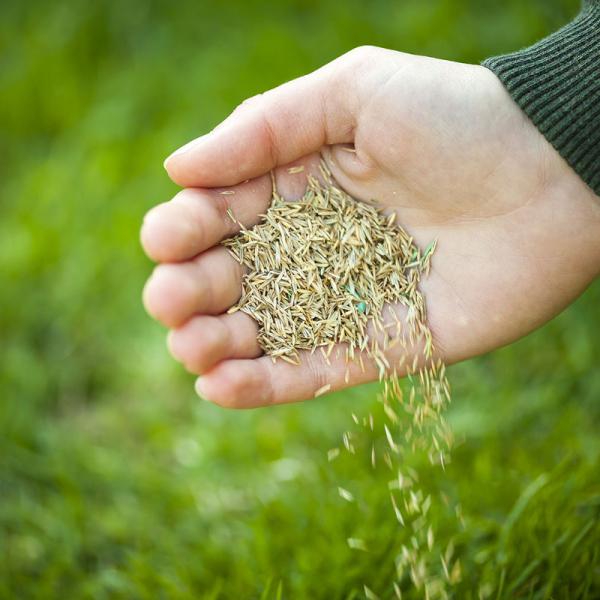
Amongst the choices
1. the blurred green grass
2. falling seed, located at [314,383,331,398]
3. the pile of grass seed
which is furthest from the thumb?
the blurred green grass

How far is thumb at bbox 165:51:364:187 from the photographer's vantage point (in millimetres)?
2082

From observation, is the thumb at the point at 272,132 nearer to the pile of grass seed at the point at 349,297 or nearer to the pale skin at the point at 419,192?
the pale skin at the point at 419,192

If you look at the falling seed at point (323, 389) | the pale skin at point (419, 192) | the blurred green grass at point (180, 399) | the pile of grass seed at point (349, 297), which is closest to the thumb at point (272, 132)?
the pale skin at point (419, 192)

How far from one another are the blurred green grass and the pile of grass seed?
291 mm

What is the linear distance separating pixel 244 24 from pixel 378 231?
116 inches

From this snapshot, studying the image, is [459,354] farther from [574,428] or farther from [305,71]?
[305,71]

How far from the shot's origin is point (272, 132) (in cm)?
217

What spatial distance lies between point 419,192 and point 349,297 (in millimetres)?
409

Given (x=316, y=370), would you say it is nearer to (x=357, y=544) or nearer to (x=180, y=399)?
(x=357, y=544)

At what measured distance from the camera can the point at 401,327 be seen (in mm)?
2240

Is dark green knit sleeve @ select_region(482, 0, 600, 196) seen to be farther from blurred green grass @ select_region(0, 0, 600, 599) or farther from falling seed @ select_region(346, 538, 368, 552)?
falling seed @ select_region(346, 538, 368, 552)

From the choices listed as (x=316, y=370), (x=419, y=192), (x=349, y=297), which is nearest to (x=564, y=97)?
(x=419, y=192)

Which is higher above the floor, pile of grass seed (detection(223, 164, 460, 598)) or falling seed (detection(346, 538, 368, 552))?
pile of grass seed (detection(223, 164, 460, 598))

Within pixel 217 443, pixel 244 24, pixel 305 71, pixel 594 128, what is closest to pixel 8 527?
pixel 217 443
